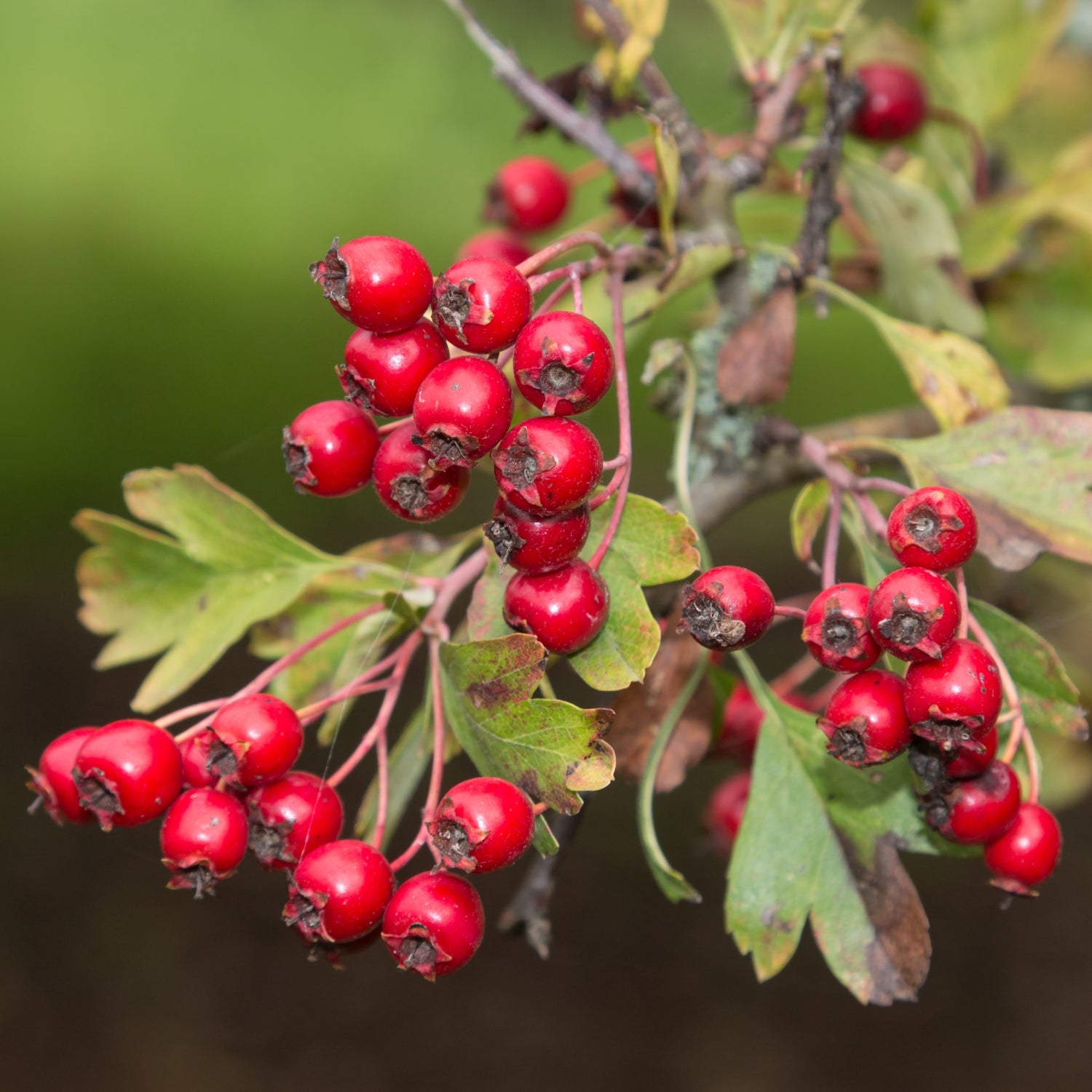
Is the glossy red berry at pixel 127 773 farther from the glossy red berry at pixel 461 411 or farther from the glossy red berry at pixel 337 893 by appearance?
the glossy red berry at pixel 461 411

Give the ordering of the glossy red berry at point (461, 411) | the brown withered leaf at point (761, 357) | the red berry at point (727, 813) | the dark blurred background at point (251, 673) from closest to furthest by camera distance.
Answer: the glossy red berry at point (461, 411) < the brown withered leaf at point (761, 357) < the red berry at point (727, 813) < the dark blurred background at point (251, 673)

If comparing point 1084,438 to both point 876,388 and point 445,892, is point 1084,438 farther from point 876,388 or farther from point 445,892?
point 876,388

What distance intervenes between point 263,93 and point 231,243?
15.8 inches

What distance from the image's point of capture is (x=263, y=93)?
2.34 metres

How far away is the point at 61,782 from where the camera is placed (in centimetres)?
50

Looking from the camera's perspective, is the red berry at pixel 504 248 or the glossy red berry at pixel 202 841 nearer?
the glossy red berry at pixel 202 841

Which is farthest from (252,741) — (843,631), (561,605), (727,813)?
(727,813)

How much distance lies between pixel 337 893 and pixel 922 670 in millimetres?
251

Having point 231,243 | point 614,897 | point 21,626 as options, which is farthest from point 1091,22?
point 21,626

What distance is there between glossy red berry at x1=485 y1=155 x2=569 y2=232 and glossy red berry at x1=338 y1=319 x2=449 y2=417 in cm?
43

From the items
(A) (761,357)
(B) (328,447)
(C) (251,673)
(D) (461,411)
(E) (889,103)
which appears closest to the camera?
(D) (461,411)

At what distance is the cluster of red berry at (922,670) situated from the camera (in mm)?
419

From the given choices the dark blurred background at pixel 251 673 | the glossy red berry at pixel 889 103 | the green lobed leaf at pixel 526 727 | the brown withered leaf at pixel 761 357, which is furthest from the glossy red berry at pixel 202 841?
the dark blurred background at pixel 251 673

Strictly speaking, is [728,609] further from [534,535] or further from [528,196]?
[528,196]
